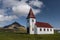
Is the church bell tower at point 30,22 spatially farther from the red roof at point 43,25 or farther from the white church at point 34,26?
the red roof at point 43,25

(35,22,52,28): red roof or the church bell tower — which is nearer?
the church bell tower

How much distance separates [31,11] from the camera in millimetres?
78625

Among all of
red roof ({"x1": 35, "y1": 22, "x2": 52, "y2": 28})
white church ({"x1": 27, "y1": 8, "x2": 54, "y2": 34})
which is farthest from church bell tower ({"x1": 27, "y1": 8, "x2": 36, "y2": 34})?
red roof ({"x1": 35, "y1": 22, "x2": 52, "y2": 28})

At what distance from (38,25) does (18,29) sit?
55680mm

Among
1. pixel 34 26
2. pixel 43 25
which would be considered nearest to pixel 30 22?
pixel 34 26

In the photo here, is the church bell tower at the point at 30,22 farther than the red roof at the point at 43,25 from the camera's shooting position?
No

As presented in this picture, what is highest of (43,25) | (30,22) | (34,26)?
(30,22)

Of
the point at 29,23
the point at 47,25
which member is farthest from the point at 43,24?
the point at 29,23

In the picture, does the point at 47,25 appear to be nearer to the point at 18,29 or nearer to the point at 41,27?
the point at 41,27

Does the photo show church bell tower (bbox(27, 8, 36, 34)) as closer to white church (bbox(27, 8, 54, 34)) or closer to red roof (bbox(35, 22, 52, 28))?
white church (bbox(27, 8, 54, 34))

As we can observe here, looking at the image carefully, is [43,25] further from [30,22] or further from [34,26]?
[30,22]

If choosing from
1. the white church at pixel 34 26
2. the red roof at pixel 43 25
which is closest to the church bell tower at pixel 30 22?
the white church at pixel 34 26

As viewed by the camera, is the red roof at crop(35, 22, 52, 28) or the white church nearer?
the white church

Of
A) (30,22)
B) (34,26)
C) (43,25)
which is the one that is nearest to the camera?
(30,22)
